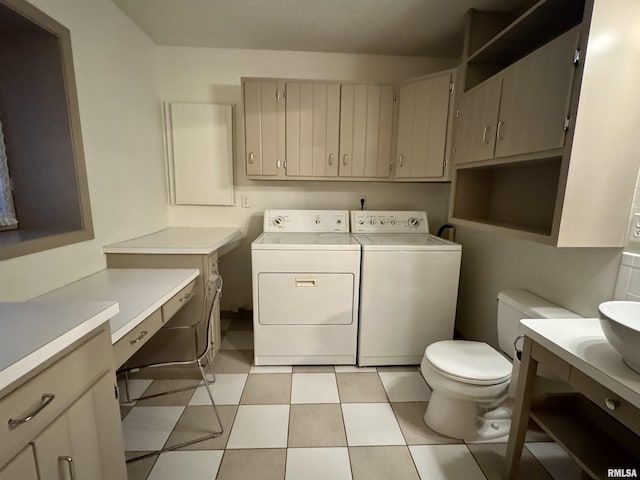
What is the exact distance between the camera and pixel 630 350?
0.78 meters

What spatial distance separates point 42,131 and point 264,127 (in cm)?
132

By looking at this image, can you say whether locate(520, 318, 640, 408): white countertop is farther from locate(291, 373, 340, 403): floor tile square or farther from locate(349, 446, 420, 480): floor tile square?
locate(291, 373, 340, 403): floor tile square

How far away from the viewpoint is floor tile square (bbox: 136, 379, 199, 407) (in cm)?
170

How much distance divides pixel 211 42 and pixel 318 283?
2.15 m

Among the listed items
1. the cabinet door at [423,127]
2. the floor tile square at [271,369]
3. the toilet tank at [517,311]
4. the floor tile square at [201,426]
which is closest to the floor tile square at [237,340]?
the floor tile square at [271,369]

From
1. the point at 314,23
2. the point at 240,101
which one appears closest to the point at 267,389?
the point at 240,101

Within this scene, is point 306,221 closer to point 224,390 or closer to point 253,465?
point 224,390

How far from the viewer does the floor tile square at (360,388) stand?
1.76 m

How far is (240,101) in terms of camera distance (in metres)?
2.48

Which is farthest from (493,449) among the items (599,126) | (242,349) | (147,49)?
(147,49)

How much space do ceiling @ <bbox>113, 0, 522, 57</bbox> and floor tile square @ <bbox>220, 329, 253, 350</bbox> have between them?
243 cm

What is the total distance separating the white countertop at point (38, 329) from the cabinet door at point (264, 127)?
1674 mm

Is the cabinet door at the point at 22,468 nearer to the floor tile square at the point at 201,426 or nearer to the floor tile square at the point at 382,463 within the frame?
the floor tile square at the point at 201,426

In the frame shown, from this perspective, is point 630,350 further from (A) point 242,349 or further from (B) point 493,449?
(A) point 242,349
